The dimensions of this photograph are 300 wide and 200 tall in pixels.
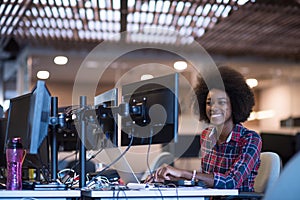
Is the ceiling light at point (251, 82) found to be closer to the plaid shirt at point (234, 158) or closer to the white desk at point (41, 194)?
the plaid shirt at point (234, 158)

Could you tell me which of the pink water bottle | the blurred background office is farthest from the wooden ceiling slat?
the pink water bottle

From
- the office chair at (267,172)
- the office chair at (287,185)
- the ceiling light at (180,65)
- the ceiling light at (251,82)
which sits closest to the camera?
the office chair at (287,185)

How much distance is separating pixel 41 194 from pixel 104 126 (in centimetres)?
64

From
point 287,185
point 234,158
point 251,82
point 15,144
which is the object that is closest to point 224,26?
point 251,82

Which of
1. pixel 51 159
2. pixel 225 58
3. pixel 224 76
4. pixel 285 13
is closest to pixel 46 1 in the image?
pixel 285 13

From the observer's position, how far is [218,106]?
3.64 metres

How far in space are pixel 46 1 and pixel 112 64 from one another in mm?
4107

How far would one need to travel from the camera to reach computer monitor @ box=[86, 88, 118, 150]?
3020 millimetres

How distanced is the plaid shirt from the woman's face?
0.09 m

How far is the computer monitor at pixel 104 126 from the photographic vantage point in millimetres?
3020

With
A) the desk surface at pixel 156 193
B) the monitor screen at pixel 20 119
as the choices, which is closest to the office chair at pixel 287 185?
the desk surface at pixel 156 193

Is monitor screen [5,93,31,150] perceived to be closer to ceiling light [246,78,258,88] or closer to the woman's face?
the woman's face

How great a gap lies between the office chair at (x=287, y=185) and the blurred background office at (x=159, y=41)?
2944mm

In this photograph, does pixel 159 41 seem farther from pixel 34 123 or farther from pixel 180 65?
pixel 34 123
